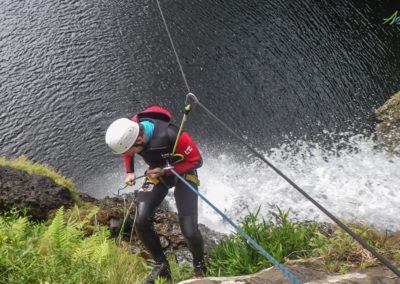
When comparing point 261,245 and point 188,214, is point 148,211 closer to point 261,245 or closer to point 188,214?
point 188,214

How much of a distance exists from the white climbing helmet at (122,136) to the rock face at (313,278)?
1.80 metres

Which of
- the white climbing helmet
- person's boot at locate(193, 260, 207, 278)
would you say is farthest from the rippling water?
the white climbing helmet

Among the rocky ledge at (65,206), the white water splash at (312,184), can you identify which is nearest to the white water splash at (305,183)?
the white water splash at (312,184)

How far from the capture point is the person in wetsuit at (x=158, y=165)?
503 centimetres

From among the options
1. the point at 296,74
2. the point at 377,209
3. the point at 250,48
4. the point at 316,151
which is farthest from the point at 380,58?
the point at 377,209

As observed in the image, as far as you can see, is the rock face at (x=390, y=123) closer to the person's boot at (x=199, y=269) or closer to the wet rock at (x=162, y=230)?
the wet rock at (x=162, y=230)

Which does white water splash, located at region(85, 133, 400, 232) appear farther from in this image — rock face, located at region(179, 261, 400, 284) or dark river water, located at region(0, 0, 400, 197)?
rock face, located at region(179, 261, 400, 284)

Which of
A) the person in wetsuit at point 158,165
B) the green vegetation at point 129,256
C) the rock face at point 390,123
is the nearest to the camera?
the green vegetation at point 129,256

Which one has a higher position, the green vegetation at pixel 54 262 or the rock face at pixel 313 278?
the green vegetation at pixel 54 262

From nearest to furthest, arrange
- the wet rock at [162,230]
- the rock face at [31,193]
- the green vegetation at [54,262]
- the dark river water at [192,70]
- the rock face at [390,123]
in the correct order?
the green vegetation at [54,262]
the wet rock at [162,230]
the rock face at [31,193]
the rock face at [390,123]
the dark river water at [192,70]

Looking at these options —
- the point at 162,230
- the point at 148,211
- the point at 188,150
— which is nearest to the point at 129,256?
the point at 148,211

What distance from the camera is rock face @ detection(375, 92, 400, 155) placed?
43.8 ft

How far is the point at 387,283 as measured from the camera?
164 inches

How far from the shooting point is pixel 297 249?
6.41 meters
